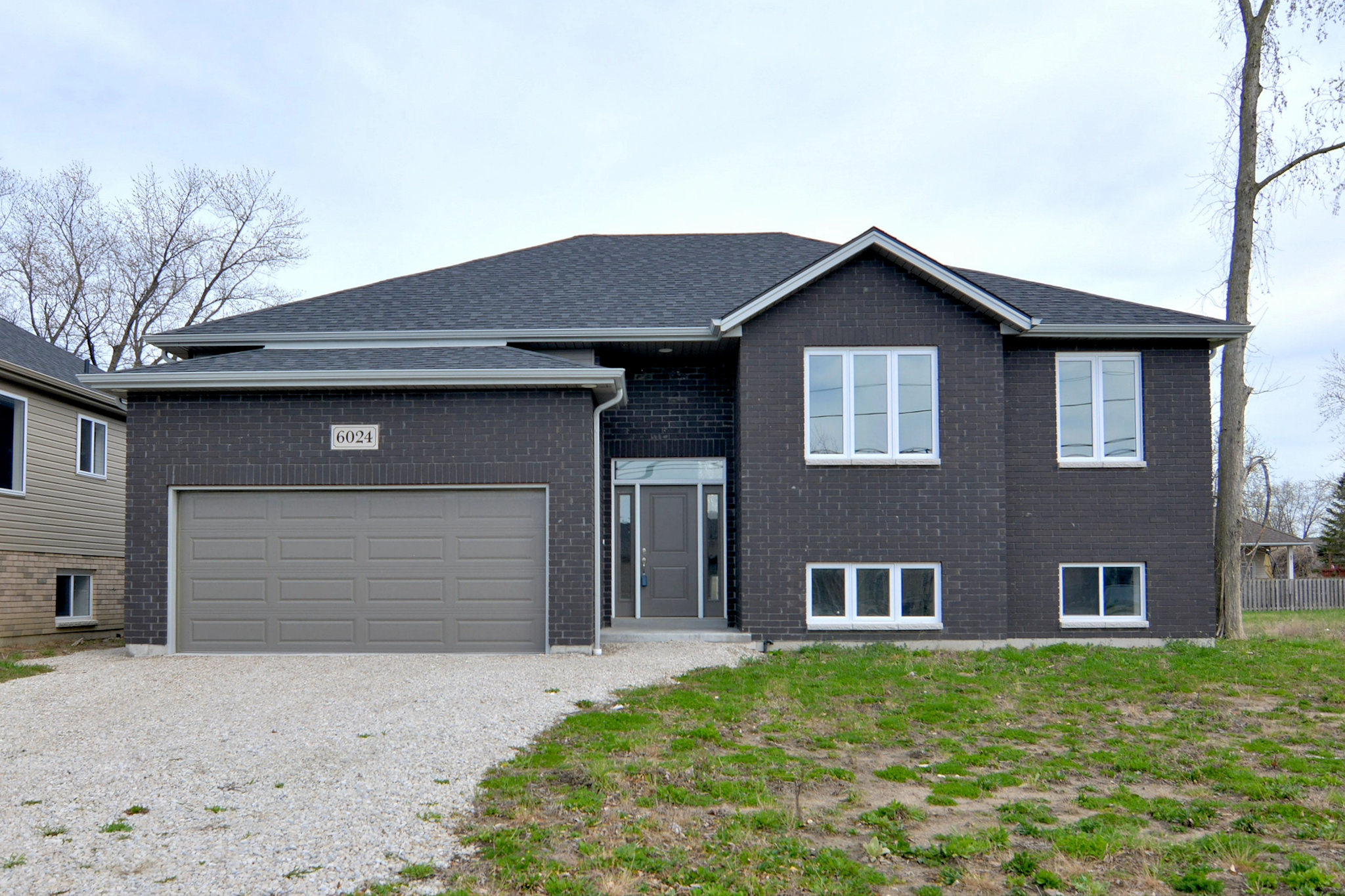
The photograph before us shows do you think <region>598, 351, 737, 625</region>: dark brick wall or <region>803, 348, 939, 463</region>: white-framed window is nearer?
<region>803, 348, 939, 463</region>: white-framed window

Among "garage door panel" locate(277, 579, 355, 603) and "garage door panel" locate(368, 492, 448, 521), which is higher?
"garage door panel" locate(368, 492, 448, 521)

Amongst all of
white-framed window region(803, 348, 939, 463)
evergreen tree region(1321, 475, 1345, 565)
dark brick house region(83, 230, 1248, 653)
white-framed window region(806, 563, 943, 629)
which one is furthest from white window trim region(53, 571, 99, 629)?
evergreen tree region(1321, 475, 1345, 565)

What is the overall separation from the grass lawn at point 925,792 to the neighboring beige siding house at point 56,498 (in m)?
9.46

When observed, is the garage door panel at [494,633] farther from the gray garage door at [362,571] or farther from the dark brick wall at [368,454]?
the dark brick wall at [368,454]

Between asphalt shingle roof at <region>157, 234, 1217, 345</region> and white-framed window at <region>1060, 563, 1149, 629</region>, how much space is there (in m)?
3.16

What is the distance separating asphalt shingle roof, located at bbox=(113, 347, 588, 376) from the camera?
1139 cm

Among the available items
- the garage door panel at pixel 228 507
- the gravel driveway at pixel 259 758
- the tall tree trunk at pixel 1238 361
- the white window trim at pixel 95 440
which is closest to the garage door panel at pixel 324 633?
the gravel driveway at pixel 259 758

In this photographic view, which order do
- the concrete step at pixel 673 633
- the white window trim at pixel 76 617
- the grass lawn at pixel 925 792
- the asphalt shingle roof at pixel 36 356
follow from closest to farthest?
1. the grass lawn at pixel 925 792
2. the concrete step at pixel 673 633
3. the asphalt shingle roof at pixel 36 356
4. the white window trim at pixel 76 617

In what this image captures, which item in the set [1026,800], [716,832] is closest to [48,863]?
[716,832]

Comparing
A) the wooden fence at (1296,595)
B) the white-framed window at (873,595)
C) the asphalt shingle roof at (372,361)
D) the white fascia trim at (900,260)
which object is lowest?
the wooden fence at (1296,595)

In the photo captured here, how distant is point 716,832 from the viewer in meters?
4.97

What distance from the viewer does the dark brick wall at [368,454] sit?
1144 centimetres

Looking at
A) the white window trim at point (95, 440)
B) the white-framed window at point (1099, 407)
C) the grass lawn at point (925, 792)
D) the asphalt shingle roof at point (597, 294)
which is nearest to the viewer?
the grass lawn at point (925, 792)

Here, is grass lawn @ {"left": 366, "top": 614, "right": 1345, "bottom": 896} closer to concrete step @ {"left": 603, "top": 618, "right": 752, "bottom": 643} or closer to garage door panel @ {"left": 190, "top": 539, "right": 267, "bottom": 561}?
concrete step @ {"left": 603, "top": 618, "right": 752, "bottom": 643}
